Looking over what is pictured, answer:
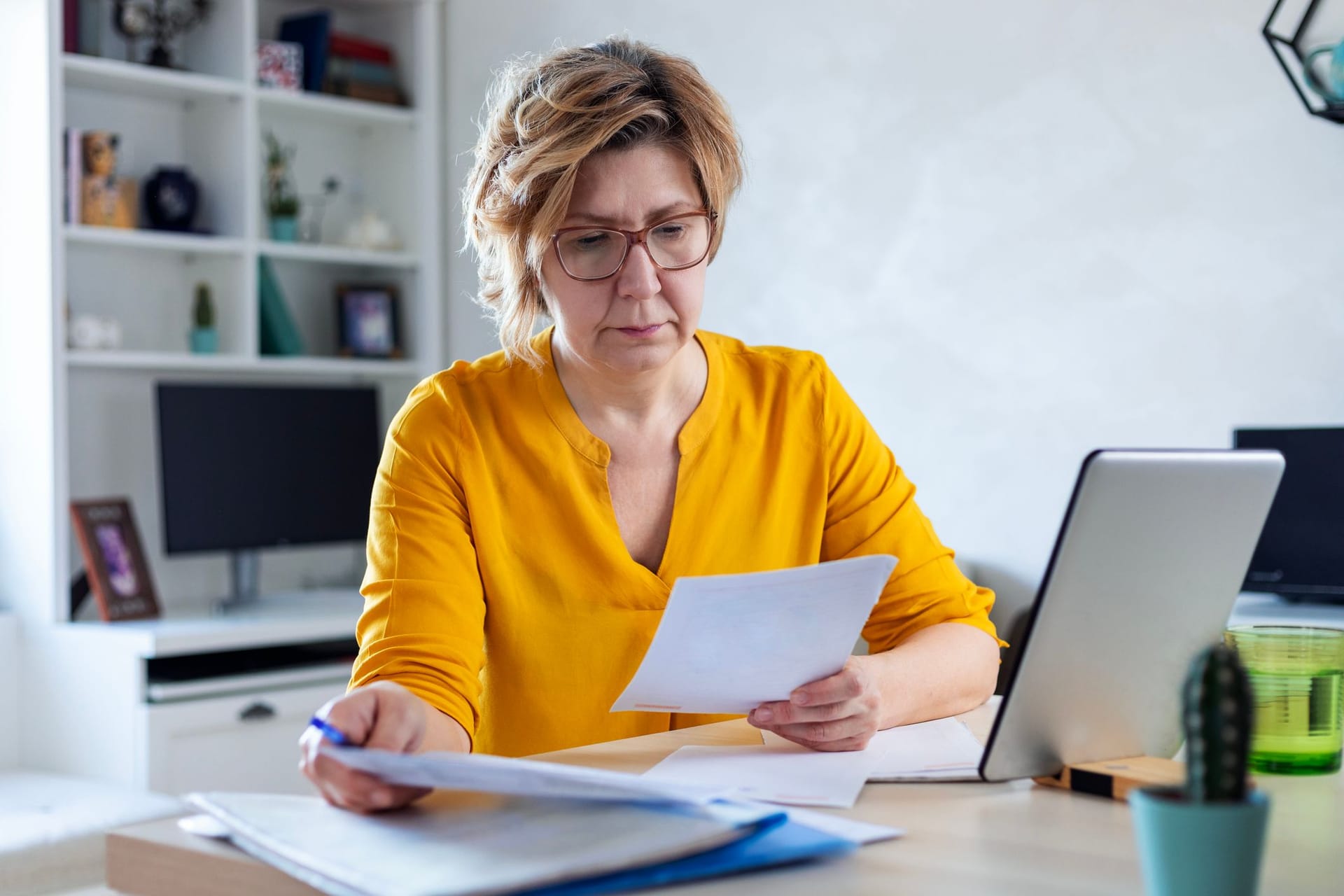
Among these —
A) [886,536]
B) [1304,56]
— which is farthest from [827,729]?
[1304,56]

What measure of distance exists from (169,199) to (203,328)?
340 mm

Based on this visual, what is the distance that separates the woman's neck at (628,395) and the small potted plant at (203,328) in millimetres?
2296

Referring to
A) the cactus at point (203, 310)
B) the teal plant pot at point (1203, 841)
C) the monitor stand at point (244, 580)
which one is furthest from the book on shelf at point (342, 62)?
the teal plant pot at point (1203, 841)

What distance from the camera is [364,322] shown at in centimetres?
400

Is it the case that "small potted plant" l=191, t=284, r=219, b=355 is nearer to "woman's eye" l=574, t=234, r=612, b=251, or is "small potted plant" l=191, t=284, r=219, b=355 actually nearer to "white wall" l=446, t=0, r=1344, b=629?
"white wall" l=446, t=0, r=1344, b=629

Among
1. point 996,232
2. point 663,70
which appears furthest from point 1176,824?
point 996,232

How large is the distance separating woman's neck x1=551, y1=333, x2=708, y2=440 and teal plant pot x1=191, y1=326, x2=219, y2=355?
229cm

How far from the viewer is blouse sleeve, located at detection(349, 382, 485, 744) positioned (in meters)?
1.22

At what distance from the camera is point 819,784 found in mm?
984

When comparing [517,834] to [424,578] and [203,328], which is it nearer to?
[424,578]

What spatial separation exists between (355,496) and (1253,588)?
92.1 inches

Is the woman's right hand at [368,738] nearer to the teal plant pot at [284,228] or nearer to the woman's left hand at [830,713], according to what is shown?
the woman's left hand at [830,713]

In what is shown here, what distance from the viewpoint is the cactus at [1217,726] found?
0.56m

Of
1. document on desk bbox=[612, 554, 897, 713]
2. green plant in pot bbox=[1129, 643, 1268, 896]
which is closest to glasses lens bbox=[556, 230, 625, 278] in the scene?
document on desk bbox=[612, 554, 897, 713]
